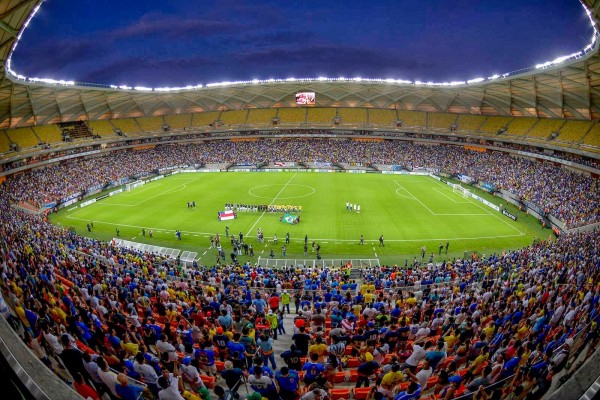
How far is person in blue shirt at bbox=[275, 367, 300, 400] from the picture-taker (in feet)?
21.8

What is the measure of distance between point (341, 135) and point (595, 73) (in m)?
44.7

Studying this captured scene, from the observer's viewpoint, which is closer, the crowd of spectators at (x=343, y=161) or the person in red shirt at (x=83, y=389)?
the person in red shirt at (x=83, y=389)

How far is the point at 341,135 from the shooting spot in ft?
242

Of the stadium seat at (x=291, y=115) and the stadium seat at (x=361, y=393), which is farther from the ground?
the stadium seat at (x=291, y=115)

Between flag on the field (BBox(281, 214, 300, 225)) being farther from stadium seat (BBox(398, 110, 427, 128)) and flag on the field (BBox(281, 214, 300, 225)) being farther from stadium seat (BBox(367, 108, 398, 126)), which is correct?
stadium seat (BBox(398, 110, 427, 128))

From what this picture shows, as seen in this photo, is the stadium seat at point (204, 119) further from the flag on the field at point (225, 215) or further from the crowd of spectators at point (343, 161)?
the flag on the field at point (225, 215)

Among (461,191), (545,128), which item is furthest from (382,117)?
(461,191)

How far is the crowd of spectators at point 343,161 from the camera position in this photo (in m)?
37.6

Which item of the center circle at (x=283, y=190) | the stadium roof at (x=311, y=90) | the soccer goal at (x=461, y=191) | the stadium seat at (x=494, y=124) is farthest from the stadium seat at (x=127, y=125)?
the stadium seat at (x=494, y=124)

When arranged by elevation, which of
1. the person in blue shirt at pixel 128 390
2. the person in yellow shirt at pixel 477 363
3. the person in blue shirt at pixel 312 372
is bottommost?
the person in yellow shirt at pixel 477 363

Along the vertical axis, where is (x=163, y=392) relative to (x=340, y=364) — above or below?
above

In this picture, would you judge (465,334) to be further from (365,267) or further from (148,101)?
(148,101)

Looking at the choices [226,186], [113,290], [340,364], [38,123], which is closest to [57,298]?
[113,290]

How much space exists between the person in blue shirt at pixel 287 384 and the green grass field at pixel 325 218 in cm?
2079
